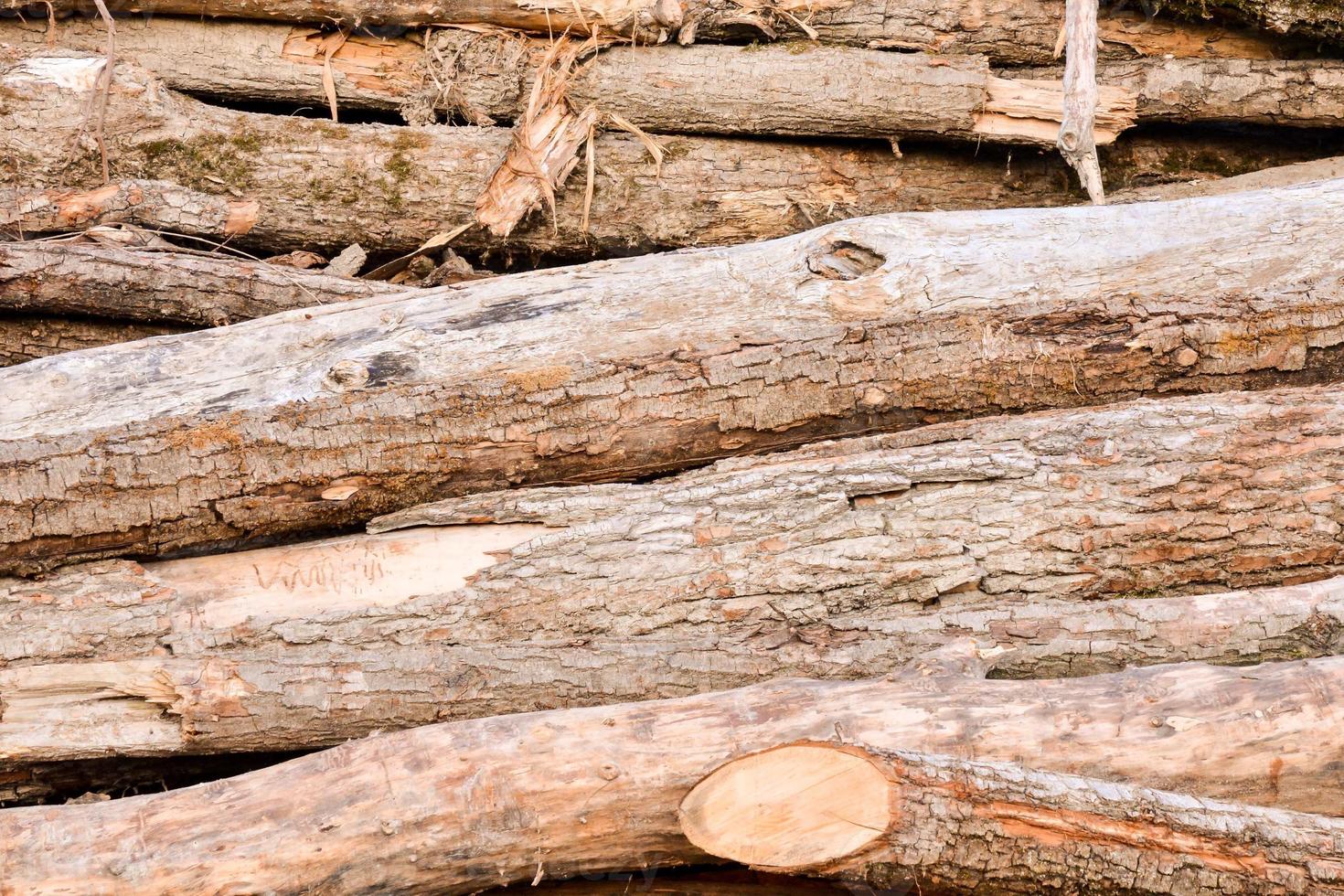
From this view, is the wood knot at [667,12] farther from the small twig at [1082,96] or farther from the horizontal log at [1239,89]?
the horizontal log at [1239,89]

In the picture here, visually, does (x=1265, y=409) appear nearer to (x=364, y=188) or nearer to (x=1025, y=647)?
(x=1025, y=647)

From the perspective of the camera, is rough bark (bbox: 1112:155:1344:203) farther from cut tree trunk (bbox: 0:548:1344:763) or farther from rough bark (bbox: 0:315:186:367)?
rough bark (bbox: 0:315:186:367)

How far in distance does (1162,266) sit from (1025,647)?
1249 mm

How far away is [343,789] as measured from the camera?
2.34 metres

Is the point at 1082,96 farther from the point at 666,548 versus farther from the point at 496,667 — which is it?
the point at 496,667

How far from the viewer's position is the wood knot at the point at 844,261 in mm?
3215

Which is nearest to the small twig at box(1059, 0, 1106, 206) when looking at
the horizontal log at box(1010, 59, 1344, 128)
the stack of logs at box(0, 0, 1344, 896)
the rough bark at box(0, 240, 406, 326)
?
the stack of logs at box(0, 0, 1344, 896)

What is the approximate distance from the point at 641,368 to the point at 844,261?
671mm

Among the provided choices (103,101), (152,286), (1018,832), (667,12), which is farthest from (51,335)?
(1018,832)

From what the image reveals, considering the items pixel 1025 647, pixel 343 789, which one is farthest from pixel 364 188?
pixel 1025 647

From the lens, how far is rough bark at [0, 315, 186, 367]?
3727 millimetres

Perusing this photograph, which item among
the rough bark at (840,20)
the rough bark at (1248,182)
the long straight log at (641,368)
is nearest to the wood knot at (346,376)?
the long straight log at (641,368)

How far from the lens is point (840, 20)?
437 centimetres

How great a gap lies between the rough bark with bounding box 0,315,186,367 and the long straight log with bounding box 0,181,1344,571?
53 centimetres
